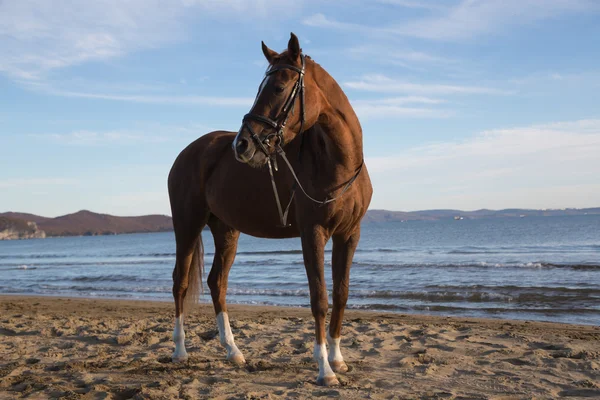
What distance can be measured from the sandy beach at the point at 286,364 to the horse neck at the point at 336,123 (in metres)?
1.65

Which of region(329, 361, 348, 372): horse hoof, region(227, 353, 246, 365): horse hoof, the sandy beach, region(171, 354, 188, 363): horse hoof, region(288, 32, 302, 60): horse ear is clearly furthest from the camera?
region(171, 354, 188, 363): horse hoof

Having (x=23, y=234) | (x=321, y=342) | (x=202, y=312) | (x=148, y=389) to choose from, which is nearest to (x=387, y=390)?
(x=321, y=342)

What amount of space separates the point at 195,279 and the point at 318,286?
197 centimetres

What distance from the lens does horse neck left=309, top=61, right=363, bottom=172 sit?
3.80 m

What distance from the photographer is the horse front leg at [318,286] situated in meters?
3.80

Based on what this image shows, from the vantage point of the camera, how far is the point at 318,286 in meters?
3.86

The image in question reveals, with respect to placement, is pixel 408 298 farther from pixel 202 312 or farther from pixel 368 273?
pixel 368 273

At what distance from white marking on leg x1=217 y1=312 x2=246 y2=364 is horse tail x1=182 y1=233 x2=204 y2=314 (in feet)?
1.17

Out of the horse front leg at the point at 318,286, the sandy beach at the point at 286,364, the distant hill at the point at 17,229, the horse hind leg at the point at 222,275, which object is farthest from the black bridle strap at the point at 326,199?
the distant hill at the point at 17,229

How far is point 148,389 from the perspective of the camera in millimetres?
3953

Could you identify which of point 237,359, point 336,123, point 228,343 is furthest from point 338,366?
point 336,123

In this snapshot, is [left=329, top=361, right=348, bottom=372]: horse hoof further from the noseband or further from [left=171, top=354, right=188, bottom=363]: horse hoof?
the noseband

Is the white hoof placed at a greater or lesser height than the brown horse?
lesser

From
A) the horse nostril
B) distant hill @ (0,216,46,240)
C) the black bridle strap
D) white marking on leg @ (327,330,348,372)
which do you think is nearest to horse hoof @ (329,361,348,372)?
white marking on leg @ (327,330,348,372)
